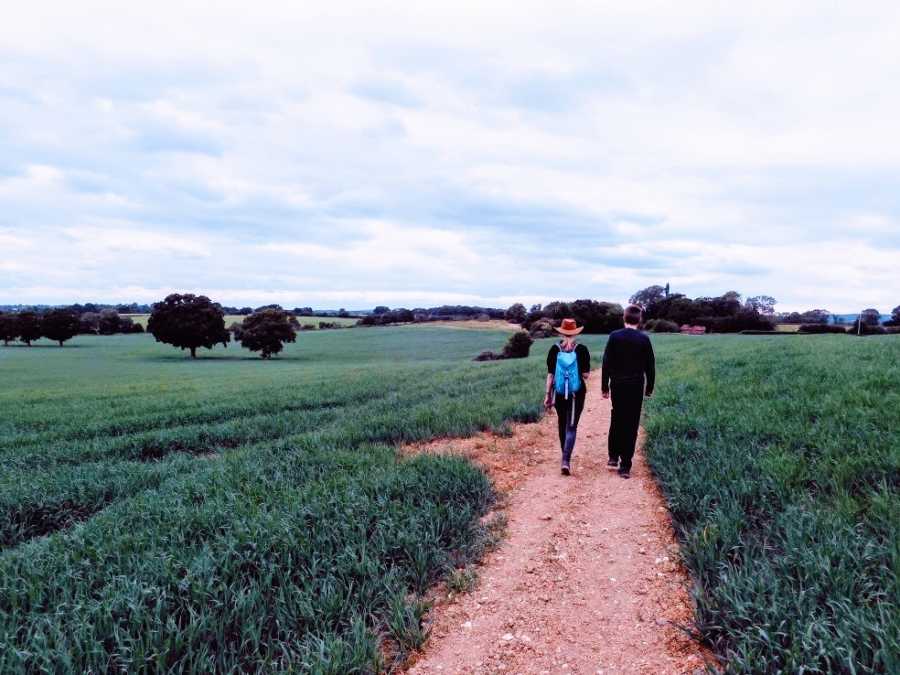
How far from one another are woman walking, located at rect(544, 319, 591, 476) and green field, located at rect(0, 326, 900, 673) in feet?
3.87

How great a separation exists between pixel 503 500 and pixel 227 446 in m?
6.63

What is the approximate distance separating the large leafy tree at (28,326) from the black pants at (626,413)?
8798 centimetres

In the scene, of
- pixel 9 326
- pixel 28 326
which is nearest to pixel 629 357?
pixel 28 326

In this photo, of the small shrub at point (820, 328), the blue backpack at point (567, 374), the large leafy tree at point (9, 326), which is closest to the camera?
the blue backpack at point (567, 374)

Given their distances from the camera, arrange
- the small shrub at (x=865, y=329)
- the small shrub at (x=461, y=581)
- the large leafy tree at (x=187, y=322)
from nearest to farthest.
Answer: the small shrub at (x=461, y=581) < the large leafy tree at (x=187, y=322) < the small shrub at (x=865, y=329)

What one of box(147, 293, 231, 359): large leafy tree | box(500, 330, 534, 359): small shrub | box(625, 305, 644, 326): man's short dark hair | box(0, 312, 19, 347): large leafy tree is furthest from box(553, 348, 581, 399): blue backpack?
box(0, 312, 19, 347): large leafy tree

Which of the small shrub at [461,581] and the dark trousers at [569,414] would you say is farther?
the dark trousers at [569,414]

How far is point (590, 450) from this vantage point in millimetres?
8156

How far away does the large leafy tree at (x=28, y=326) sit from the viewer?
68.6 meters

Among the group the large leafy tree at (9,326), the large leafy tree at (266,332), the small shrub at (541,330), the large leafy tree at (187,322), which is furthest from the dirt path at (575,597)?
the large leafy tree at (9,326)

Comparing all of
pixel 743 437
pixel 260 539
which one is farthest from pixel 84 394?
pixel 743 437

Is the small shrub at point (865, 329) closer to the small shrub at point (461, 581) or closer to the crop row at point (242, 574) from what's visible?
the crop row at point (242, 574)

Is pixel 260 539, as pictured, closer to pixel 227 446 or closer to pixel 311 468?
pixel 311 468

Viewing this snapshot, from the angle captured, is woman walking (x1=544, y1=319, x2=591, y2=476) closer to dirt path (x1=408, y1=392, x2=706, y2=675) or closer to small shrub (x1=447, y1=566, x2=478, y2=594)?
dirt path (x1=408, y1=392, x2=706, y2=675)
